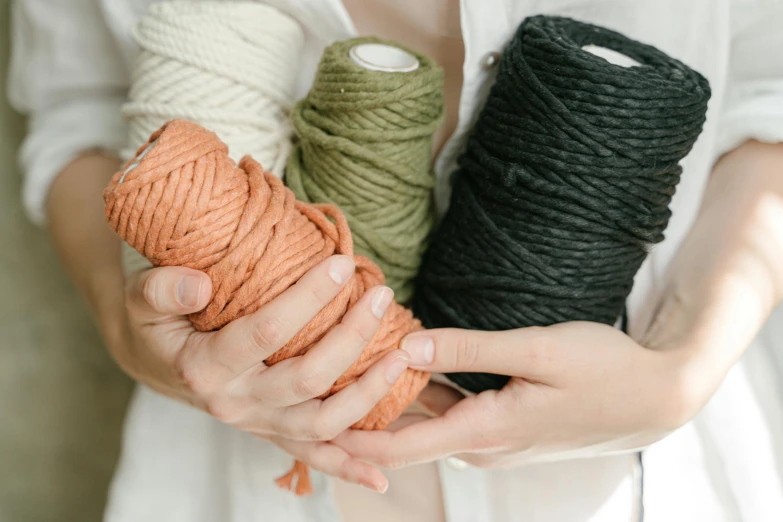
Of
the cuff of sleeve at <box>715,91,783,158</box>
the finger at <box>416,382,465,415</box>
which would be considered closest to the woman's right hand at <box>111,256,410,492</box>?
the finger at <box>416,382,465,415</box>

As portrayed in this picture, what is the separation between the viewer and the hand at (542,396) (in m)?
0.45

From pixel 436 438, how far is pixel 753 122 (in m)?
0.43

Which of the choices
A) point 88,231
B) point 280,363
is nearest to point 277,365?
point 280,363

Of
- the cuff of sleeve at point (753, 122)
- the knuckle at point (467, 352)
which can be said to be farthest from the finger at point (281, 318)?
the cuff of sleeve at point (753, 122)

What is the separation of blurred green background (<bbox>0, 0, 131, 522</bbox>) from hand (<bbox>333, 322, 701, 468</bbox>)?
0.70m

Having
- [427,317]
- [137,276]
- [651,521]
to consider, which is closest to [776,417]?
[651,521]

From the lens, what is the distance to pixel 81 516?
3.27 feet

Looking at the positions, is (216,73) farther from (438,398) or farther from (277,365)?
(438,398)

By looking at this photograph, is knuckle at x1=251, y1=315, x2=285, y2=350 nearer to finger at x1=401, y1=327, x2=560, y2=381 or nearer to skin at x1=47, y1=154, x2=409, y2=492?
skin at x1=47, y1=154, x2=409, y2=492

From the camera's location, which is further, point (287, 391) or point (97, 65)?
point (97, 65)

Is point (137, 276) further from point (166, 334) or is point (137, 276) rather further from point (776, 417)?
point (776, 417)

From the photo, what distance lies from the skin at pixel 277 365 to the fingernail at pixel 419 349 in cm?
1

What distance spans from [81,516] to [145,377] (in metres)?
0.60

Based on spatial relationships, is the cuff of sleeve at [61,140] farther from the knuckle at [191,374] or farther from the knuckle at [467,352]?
the knuckle at [467,352]
